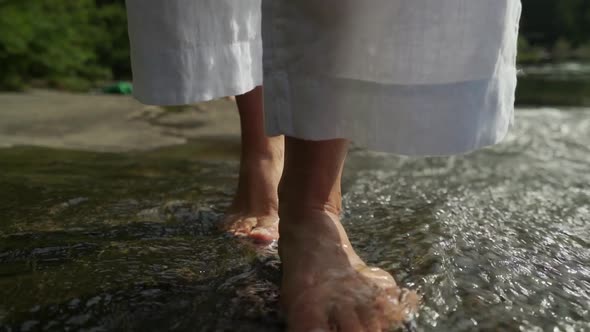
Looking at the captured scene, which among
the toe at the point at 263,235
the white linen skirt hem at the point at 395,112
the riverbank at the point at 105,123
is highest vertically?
the white linen skirt hem at the point at 395,112

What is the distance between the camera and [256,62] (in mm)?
981

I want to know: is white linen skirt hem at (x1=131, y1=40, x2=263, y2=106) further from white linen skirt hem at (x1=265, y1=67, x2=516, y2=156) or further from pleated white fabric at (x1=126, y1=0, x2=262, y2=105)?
white linen skirt hem at (x1=265, y1=67, x2=516, y2=156)

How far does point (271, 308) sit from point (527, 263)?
37cm

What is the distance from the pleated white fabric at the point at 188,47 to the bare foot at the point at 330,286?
0.99ft

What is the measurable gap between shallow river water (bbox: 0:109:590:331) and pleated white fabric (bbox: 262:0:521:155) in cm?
20

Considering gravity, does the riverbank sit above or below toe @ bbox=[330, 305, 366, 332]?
below

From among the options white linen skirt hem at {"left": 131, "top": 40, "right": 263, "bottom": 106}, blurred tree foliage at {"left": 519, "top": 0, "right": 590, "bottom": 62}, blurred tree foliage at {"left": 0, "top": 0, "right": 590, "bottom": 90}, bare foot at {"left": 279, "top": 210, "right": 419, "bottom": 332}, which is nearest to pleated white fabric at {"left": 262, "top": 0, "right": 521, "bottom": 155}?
bare foot at {"left": 279, "top": 210, "right": 419, "bottom": 332}

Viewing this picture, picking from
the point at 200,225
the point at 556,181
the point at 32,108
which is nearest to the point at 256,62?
the point at 200,225

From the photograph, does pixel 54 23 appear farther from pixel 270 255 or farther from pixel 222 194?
pixel 270 255

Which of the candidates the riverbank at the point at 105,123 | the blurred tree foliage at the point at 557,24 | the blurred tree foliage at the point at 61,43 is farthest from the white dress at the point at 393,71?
the blurred tree foliage at the point at 557,24

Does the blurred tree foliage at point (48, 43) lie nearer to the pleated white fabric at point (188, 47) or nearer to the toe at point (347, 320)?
the pleated white fabric at point (188, 47)

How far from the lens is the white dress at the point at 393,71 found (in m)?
0.61

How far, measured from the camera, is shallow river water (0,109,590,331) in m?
0.64

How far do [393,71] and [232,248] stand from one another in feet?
1.23
